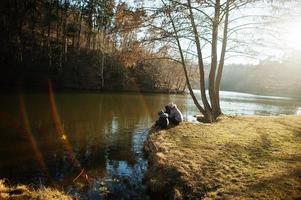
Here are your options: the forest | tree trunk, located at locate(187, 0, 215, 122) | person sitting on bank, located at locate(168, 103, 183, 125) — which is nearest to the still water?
person sitting on bank, located at locate(168, 103, 183, 125)

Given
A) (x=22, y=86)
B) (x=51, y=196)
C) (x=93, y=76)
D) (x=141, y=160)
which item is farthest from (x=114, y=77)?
(x=51, y=196)

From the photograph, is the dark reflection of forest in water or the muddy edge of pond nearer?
the muddy edge of pond

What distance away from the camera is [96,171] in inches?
397

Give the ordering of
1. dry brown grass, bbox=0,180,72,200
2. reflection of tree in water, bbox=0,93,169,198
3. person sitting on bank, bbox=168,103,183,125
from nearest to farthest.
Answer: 1. dry brown grass, bbox=0,180,72,200
2. reflection of tree in water, bbox=0,93,169,198
3. person sitting on bank, bbox=168,103,183,125

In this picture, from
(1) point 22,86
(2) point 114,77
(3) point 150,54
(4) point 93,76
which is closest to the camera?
(3) point 150,54

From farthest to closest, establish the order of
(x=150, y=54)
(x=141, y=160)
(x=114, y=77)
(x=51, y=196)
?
(x=114, y=77) → (x=150, y=54) → (x=141, y=160) → (x=51, y=196)

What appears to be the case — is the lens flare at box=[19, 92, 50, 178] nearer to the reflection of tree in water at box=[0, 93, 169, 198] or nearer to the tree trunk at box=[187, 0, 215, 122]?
the reflection of tree in water at box=[0, 93, 169, 198]

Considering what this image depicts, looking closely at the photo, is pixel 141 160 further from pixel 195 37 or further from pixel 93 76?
pixel 93 76

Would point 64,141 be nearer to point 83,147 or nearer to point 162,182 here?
point 83,147

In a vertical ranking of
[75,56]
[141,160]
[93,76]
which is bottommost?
[141,160]

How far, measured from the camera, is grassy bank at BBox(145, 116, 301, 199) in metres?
6.54

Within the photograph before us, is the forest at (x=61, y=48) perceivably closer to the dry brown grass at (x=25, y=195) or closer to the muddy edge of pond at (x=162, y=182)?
the muddy edge of pond at (x=162, y=182)

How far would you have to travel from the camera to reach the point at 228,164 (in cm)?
808

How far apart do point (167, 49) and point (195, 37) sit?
73.8 inches
